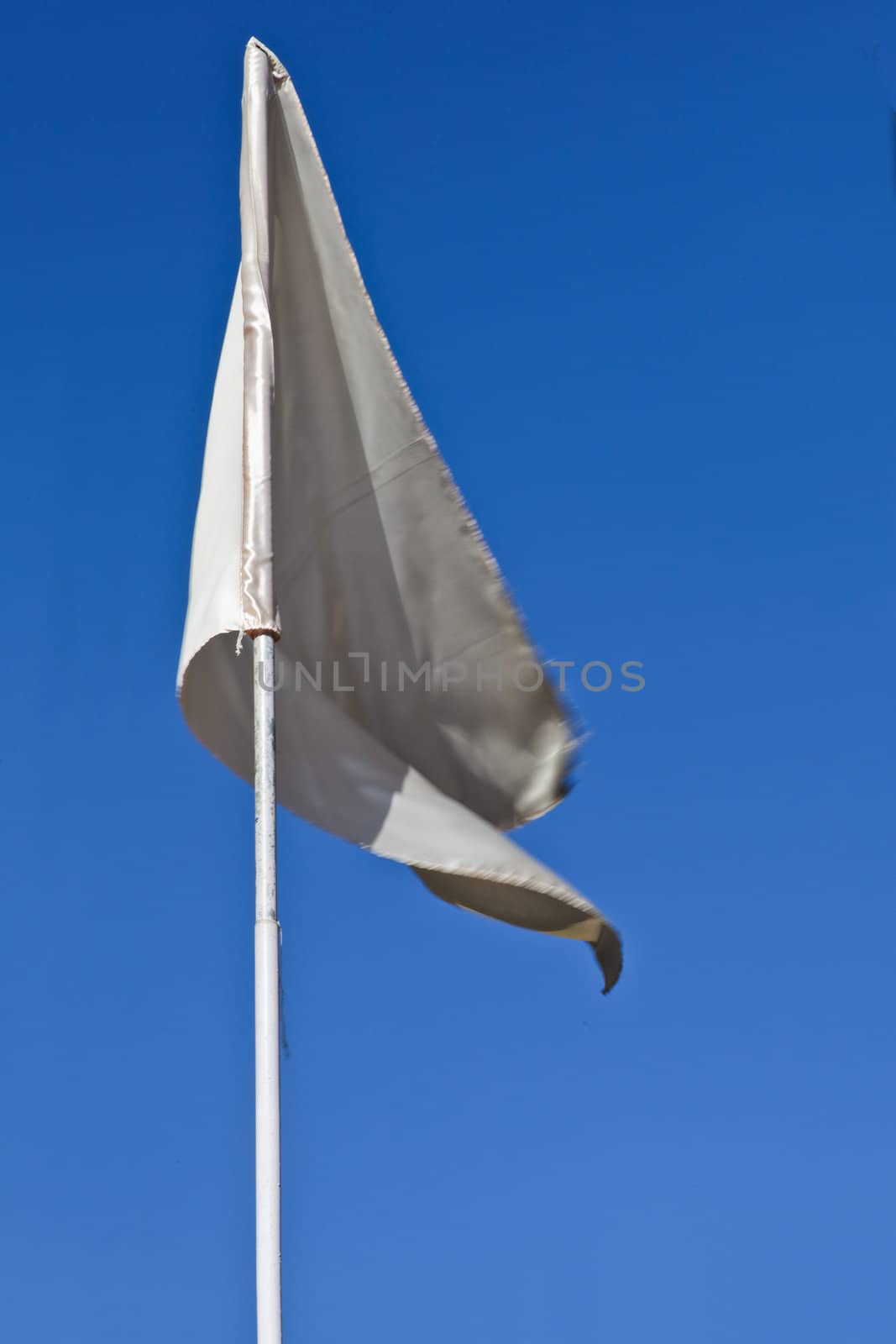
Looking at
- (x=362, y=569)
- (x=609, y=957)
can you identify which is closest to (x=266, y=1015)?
(x=609, y=957)

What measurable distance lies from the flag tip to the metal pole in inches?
68.5

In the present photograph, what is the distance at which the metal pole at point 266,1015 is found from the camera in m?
6.50

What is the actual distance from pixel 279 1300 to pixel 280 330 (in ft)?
15.9

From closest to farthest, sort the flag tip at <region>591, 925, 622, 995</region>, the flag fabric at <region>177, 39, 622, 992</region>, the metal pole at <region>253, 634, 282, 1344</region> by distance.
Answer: the metal pole at <region>253, 634, 282, 1344</region> → the flag tip at <region>591, 925, 622, 995</region> → the flag fabric at <region>177, 39, 622, 992</region>

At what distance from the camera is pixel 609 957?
26.9 ft

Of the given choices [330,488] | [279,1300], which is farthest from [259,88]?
[279,1300]

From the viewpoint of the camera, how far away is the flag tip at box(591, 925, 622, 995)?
815 centimetres

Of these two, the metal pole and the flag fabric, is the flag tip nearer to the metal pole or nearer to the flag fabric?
the flag fabric

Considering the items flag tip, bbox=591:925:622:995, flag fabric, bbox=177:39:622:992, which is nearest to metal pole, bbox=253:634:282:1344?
flag fabric, bbox=177:39:622:992

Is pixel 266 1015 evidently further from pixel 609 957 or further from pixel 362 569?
pixel 362 569

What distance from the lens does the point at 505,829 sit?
366 inches

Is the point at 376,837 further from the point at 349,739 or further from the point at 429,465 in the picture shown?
the point at 429,465

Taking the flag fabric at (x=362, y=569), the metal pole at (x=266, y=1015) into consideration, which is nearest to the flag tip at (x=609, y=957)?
the flag fabric at (x=362, y=569)

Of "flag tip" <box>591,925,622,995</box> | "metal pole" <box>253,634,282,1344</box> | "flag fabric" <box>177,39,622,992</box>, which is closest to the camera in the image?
"metal pole" <box>253,634,282,1344</box>
